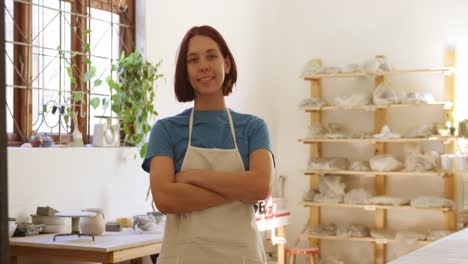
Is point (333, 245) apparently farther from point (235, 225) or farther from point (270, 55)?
point (235, 225)

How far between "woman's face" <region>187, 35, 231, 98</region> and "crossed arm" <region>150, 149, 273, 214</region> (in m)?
0.18

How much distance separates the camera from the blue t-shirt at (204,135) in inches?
60.2

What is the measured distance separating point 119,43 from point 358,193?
92.4 inches

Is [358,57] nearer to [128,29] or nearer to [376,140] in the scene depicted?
[376,140]

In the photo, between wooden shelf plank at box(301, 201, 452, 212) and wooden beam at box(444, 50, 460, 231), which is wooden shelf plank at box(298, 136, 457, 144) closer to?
wooden beam at box(444, 50, 460, 231)

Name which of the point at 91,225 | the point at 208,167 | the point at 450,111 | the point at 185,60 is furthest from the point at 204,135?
the point at 450,111

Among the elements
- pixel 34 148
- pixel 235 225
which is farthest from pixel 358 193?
pixel 235 225

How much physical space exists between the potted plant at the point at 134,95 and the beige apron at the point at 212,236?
2.84 metres

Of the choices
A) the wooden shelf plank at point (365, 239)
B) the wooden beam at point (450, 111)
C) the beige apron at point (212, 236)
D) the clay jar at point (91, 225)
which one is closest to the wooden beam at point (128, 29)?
the clay jar at point (91, 225)

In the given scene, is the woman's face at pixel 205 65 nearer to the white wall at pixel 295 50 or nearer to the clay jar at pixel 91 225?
the clay jar at pixel 91 225

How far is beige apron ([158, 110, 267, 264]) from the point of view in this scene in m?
1.44

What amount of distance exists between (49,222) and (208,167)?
2.26 m

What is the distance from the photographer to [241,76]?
227 inches

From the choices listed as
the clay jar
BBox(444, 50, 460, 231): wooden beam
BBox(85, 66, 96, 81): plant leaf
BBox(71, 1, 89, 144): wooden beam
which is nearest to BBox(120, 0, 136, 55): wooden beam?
BBox(71, 1, 89, 144): wooden beam
